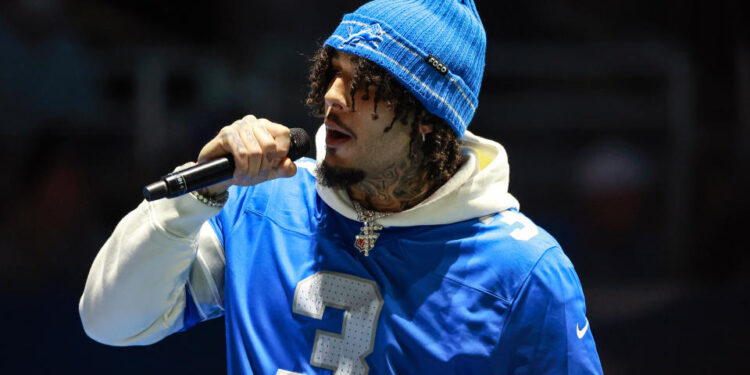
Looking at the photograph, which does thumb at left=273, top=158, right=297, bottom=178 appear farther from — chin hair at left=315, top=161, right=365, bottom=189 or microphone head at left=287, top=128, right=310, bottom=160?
chin hair at left=315, top=161, right=365, bottom=189

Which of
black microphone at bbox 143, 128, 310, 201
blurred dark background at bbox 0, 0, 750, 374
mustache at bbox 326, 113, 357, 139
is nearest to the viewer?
black microphone at bbox 143, 128, 310, 201

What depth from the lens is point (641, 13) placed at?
7.43 feet

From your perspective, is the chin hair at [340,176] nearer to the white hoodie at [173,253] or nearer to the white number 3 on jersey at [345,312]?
the white hoodie at [173,253]

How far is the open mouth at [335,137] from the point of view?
107 cm

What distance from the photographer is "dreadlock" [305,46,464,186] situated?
3.50ft

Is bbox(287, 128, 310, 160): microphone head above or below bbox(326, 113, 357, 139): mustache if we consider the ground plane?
below

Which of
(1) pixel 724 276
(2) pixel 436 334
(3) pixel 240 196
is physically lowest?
(1) pixel 724 276

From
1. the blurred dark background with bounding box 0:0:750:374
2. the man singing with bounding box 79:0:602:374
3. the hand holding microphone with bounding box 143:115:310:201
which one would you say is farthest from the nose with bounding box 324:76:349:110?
the blurred dark background with bounding box 0:0:750:374

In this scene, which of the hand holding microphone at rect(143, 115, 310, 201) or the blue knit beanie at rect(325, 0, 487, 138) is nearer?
the hand holding microphone at rect(143, 115, 310, 201)

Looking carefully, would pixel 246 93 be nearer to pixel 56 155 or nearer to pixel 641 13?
pixel 56 155

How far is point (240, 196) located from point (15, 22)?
4.15ft

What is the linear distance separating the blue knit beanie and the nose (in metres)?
0.05

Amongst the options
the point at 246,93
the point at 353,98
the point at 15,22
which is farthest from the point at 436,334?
the point at 15,22

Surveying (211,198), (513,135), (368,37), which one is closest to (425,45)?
(368,37)
